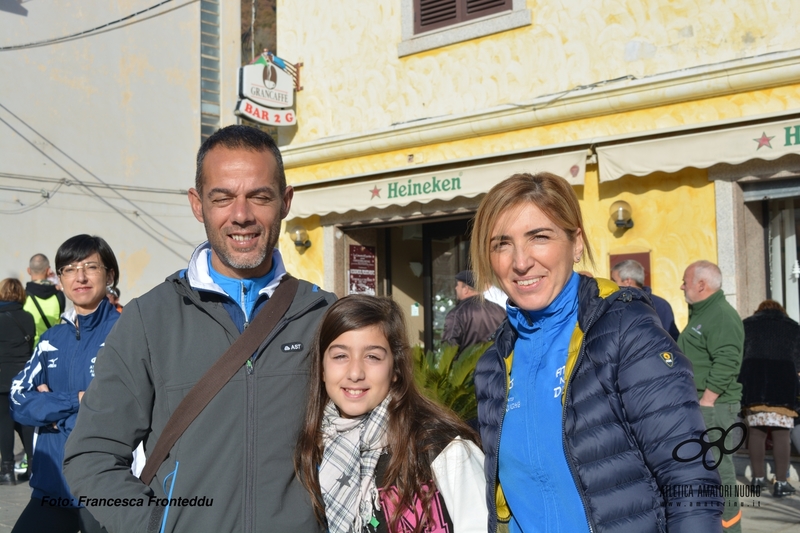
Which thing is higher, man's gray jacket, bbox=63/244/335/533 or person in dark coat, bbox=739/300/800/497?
man's gray jacket, bbox=63/244/335/533

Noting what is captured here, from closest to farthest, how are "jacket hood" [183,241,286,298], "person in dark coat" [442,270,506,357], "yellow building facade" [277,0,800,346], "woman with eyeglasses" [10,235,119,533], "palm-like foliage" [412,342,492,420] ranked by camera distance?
"jacket hood" [183,241,286,298] → "woman with eyeglasses" [10,235,119,533] → "palm-like foliage" [412,342,492,420] → "person in dark coat" [442,270,506,357] → "yellow building facade" [277,0,800,346]

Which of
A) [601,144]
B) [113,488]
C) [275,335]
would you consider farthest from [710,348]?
[113,488]

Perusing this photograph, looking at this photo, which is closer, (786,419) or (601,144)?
(786,419)

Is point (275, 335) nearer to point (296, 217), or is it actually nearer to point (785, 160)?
point (785, 160)

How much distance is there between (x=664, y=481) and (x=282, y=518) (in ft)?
3.45

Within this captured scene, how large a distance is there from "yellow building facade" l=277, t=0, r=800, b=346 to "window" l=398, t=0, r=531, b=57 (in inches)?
1.1

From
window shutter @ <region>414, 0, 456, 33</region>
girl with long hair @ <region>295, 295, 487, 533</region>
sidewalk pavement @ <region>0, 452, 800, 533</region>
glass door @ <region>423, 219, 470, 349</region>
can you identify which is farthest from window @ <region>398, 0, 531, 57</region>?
girl with long hair @ <region>295, 295, 487, 533</region>

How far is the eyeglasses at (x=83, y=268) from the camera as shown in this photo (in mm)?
4301

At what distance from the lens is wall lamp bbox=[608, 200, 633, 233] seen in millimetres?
8531

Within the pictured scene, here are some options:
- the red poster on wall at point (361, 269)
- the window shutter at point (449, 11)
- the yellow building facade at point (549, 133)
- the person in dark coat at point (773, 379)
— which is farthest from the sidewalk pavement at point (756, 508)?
the window shutter at point (449, 11)

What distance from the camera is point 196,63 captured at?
20266mm

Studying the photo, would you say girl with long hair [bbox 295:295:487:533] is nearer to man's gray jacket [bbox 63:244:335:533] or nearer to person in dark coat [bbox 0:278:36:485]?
man's gray jacket [bbox 63:244:335:533]

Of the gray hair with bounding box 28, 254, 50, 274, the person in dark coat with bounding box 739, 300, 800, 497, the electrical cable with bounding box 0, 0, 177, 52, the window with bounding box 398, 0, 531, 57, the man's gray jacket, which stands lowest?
the person in dark coat with bounding box 739, 300, 800, 497

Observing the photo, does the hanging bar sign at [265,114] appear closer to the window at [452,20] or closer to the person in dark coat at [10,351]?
the window at [452,20]
